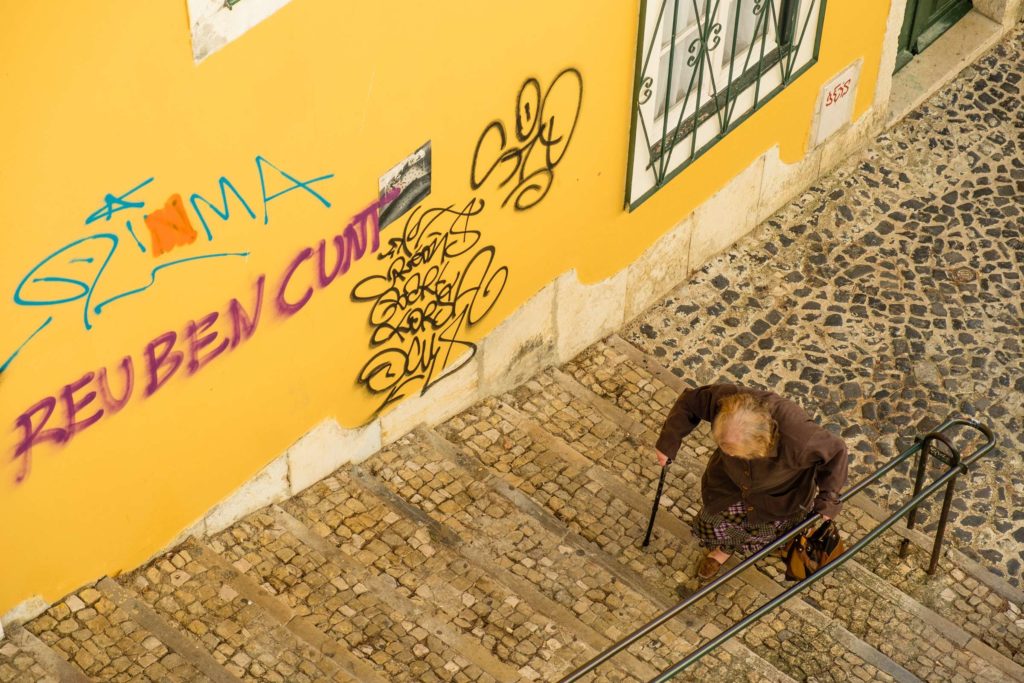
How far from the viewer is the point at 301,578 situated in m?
6.39

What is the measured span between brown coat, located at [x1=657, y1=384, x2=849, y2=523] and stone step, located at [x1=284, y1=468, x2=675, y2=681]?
0.92 m

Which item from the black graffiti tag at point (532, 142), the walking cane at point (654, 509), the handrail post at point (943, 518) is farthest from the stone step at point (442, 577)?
the handrail post at point (943, 518)

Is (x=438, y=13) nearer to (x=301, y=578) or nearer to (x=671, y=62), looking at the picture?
(x=671, y=62)

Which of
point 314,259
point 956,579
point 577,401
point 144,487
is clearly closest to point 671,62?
point 577,401

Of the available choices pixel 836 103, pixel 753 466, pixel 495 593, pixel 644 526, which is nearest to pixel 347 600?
pixel 495 593

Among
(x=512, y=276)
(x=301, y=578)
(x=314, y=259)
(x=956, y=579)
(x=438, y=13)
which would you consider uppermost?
(x=438, y=13)

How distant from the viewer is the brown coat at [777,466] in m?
6.20

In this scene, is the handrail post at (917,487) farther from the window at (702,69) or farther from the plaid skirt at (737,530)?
the window at (702,69)

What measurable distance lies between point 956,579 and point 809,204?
303cm

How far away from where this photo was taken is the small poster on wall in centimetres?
625

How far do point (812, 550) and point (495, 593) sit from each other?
141cm

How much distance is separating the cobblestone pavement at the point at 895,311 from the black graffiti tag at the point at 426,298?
5.10 feet

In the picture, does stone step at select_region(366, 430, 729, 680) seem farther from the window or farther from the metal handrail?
the window

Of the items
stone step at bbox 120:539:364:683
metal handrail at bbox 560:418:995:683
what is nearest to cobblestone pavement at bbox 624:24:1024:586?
metal handrail at bbox 560:418:995:683
